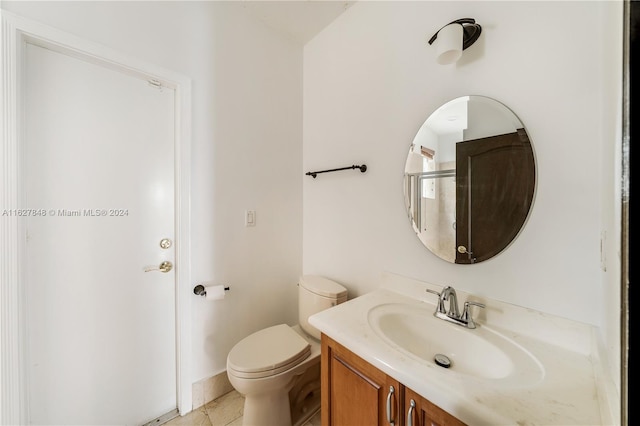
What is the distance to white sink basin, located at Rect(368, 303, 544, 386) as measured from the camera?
76 centimetres

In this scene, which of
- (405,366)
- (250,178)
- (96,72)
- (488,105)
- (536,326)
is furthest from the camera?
(250,178)

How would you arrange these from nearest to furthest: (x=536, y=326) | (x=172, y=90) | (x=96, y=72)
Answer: (x=536, y=326) → (x=96, y=72) → (x=172, y=90)

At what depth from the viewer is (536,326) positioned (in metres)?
0.88

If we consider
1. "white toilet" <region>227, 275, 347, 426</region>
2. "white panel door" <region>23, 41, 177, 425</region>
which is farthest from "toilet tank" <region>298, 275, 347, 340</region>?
"white panel door" <region>23, 41, 177, 425</region>

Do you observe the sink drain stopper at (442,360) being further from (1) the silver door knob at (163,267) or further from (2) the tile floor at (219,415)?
(1) the silver door knob at (163,267)

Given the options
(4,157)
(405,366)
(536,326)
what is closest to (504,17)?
(536,326)

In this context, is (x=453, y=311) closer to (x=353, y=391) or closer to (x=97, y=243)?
(x=353, y=391)

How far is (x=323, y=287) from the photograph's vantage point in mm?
1551

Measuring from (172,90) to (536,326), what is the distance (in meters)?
→ 2.12

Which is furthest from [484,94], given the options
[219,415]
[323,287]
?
[219,415]

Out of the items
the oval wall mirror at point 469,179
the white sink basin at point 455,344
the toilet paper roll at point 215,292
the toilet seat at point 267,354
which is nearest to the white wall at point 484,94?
the oval wall mirror at point 469,179

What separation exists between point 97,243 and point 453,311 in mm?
1747
